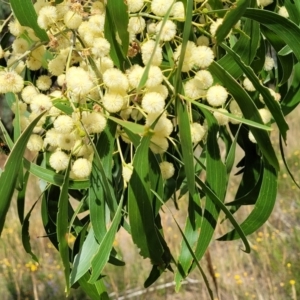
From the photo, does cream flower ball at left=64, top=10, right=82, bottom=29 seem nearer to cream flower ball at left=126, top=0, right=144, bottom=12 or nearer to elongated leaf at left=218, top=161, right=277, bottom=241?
cream flower ball at left=126, top=0, right=144, bottom=12

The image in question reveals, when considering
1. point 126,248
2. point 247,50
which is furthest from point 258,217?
point 126,248

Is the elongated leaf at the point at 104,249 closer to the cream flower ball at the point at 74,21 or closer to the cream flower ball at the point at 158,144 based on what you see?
the cream flower ball at the point at 158,144

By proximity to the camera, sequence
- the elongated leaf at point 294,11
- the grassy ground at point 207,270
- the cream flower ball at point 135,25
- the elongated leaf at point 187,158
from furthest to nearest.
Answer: the grassy ground at point 207,270
the elongated leaf at point 294,11
the cream flower ball at point 135,25
the elongated leaf at point 187,158

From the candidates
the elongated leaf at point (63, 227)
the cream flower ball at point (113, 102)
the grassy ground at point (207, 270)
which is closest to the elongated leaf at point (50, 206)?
the elongated leaf at point (63, 227)

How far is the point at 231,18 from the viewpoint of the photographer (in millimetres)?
497

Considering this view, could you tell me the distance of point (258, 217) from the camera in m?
0.71

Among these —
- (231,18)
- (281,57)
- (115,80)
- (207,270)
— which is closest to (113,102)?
(115,80)

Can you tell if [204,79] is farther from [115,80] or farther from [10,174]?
[10,174]

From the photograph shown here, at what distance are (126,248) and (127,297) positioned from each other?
40 cm

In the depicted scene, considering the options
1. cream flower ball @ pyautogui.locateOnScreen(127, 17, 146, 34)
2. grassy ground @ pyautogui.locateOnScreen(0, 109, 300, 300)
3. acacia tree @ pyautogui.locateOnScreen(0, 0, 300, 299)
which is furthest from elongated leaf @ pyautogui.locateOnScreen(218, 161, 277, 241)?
grassy ground @ pyautogui.locateOnScreen(0, 109, 300, 300)

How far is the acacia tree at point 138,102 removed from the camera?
51cm

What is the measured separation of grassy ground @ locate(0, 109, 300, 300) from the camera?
195 centimetres

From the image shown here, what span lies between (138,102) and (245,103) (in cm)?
10

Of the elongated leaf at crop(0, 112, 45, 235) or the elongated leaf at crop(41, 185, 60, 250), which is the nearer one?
the elongated leaf at crop(0, 112, 45, 235)
